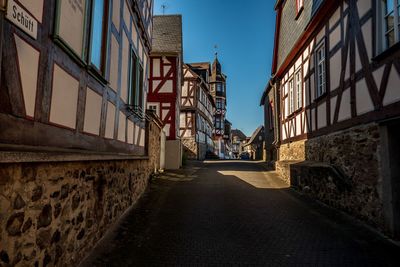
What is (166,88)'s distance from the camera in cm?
2156

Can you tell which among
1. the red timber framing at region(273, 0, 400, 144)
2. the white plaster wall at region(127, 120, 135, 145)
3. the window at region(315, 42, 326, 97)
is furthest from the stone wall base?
the white plaster wall at region(127, 120, 135, 145)

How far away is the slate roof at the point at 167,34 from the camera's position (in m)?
22.2

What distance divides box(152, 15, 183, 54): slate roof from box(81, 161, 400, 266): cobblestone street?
15368 millimetres

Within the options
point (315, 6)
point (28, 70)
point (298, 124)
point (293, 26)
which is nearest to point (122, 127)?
point (28, 70)

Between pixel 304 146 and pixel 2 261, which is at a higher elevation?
pixel 304 146

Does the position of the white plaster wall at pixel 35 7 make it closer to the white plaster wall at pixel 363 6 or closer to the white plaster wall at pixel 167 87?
the white plaster wall at pixel 363 6

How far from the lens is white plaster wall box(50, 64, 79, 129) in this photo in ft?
11.1

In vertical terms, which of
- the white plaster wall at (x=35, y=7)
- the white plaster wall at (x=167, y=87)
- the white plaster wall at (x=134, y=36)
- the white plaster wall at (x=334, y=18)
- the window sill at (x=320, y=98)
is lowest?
the white plaster wall at (x=35, y=7)

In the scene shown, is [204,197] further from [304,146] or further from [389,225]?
[389,225]

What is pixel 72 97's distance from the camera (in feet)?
12.7

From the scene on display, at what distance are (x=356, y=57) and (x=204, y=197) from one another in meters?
5.24

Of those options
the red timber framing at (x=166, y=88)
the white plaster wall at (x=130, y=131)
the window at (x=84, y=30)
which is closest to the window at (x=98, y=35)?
the window at (x=84, y=30)

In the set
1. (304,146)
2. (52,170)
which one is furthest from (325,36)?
(52,170)

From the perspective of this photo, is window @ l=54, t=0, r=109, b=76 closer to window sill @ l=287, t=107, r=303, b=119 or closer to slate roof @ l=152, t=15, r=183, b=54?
window sill @ l=287, t=107, r=303, b=119
